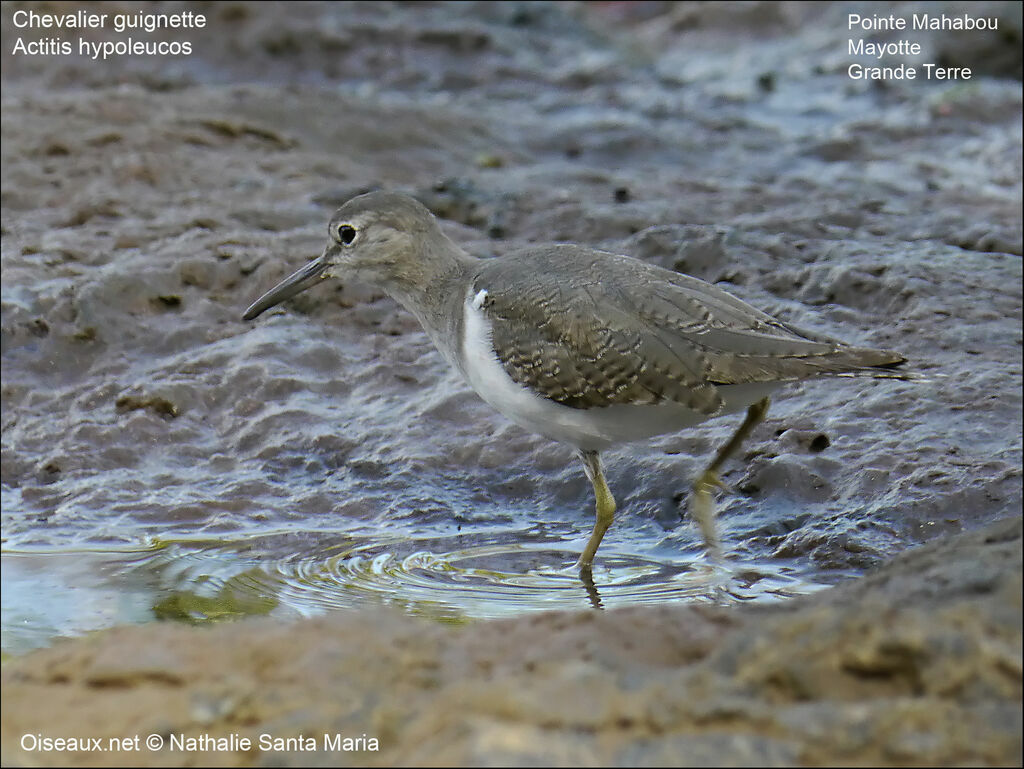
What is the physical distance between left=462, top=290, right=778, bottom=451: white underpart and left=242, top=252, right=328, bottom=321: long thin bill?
3.15ft

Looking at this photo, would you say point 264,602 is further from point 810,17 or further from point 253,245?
point 810,17

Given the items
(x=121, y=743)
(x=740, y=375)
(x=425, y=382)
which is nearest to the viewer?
(x=121, y=743)

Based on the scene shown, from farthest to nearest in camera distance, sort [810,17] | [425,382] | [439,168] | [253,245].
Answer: [810,17], [439,168], [253,245], [425,382]

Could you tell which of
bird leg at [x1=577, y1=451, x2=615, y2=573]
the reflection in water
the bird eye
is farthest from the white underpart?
the bird eye

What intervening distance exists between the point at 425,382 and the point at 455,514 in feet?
3.37

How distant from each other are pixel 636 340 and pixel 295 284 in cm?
180

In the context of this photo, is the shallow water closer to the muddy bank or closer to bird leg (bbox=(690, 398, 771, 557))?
bird leg (bbox=(690, 398, 771, 557))

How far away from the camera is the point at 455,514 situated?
18.6ft

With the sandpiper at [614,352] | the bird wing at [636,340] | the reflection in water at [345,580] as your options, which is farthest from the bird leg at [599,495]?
the bird wing at [636,340]

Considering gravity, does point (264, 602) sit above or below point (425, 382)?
below

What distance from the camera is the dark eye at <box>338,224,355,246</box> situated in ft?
18.1

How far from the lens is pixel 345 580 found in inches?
197

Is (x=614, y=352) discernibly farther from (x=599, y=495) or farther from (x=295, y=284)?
(x=295, y=284)

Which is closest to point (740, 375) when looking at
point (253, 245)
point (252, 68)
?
point (253, 245)
